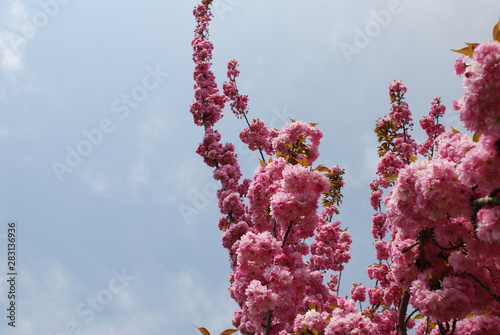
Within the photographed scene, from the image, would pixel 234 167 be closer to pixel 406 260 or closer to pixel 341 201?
pixel 341 201

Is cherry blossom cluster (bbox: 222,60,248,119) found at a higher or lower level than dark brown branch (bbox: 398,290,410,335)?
higher

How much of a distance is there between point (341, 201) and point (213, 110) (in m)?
5.42

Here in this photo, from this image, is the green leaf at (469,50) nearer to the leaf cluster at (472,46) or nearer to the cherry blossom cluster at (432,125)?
the leaf cluster at (472,46)

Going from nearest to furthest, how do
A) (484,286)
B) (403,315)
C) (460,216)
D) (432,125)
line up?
1. (484,286)
2. (460,216)
3. (403,315)
4. (432,125)

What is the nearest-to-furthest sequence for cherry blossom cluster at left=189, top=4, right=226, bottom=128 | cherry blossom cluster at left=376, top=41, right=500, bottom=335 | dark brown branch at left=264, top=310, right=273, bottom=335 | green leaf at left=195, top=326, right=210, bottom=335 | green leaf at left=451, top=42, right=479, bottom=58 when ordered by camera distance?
cherry blossom cluster at left=376, top=41, right=500, bottom=335 < green leaf at left=451, top=42, right=479, bottom=58 < green leaf at left=195, top=326, right=210, bottom=335 < dark brown branch at left=264, top=310, right=273, bottom=335 < cherry blossom cluster at left=189, top=4, right=226, bottom=128

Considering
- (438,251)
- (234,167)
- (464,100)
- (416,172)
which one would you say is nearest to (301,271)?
(438,251)

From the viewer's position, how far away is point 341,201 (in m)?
10.9

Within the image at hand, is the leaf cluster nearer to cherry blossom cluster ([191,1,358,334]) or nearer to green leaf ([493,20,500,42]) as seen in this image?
green leaf ([493,20,500,42])

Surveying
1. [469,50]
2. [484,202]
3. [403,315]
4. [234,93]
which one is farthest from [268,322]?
[234,93]

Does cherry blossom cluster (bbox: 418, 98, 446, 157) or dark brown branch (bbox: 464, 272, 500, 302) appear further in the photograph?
cherry blossom cluster (bbox: 418, 98, 446, 157)

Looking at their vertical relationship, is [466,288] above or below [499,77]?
below

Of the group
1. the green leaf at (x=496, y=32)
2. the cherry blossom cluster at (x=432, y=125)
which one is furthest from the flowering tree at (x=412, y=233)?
the cherry blossom cluster at (x=432, y=125)

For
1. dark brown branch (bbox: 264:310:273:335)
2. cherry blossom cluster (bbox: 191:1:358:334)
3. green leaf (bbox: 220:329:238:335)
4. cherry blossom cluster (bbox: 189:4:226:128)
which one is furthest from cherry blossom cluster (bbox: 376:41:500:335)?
cherry blossom cluster (bbox: 189:4:226:128)

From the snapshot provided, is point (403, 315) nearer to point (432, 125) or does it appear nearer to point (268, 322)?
point (268, 322)
